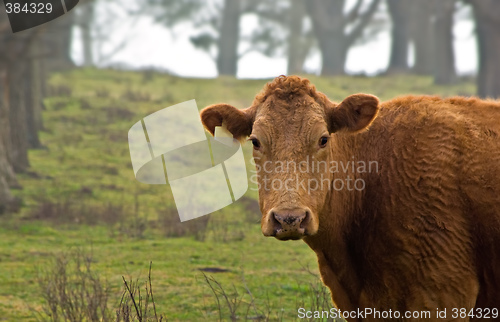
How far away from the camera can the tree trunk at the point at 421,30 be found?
39844mm

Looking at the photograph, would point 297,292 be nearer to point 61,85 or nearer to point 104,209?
point 104,209

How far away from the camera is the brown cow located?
5344 mm

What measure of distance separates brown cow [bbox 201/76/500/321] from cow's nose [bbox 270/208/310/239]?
0.36 feet

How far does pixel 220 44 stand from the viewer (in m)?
47.2

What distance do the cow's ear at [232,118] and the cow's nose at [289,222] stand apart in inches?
44.5

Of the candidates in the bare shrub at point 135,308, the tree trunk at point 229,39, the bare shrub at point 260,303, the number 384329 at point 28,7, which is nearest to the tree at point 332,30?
the tree trunk at point 229,39

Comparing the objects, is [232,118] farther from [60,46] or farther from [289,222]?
[60,46]

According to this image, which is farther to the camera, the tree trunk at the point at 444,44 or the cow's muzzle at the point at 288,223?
the tree trunk at the point at 444,44

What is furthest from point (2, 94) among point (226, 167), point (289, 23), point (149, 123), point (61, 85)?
point (289, 23)

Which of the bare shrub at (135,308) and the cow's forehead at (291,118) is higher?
the cow's forehead at (291,118)

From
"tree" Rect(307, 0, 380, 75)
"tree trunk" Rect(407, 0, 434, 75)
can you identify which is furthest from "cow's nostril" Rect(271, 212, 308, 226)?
"tree" Rect(307, 0, 380, 75)

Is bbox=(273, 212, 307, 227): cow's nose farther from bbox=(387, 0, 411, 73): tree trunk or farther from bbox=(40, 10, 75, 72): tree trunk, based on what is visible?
bbox=(387, 0, 411, 73): tree trunk

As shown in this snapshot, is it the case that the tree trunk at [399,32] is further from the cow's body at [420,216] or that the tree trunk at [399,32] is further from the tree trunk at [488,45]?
the cow's body at [420,216]

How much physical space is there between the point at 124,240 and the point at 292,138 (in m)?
7.13
